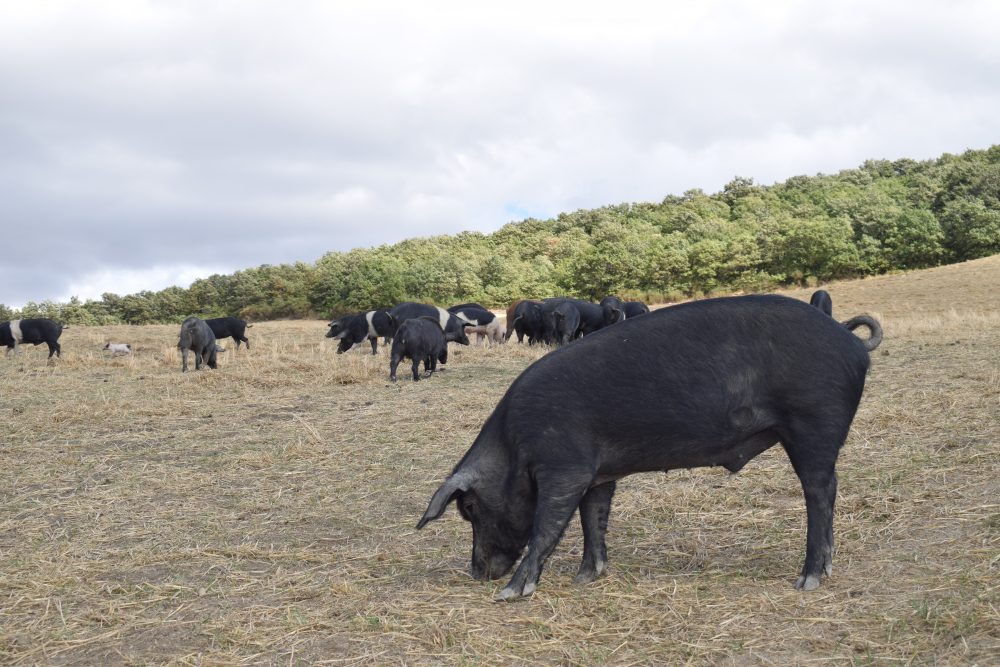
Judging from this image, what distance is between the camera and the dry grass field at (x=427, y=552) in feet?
11.3

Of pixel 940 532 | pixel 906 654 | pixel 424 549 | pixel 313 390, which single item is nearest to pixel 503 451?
pixel 424 549

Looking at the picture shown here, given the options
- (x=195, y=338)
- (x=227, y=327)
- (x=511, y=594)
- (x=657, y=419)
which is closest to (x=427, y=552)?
(x=511, y=594)

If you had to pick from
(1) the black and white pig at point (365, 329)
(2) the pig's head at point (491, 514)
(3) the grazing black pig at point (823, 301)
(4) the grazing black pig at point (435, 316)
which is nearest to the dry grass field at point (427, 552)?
(2) the pig's head at point (491, 514)

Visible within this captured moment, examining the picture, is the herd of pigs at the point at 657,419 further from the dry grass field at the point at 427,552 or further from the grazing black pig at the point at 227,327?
the grazing black pig at the point at 227,327

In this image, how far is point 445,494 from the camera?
409 cm

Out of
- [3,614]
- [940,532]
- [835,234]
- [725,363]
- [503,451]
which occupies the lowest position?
[3,614]

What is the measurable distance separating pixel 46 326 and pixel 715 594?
19427 mm

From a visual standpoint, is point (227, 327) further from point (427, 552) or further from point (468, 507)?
point (468, 507)

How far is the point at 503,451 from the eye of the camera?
4.21m

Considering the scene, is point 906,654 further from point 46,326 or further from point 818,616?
point 46,326

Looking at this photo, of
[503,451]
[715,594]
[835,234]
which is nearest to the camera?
[715,594]

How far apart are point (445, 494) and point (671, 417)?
3.87ft

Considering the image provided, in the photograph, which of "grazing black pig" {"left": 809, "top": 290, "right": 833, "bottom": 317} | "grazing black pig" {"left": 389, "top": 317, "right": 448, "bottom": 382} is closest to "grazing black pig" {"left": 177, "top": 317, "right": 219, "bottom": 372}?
"grazing black pig" {"left": 389, "top": 317, "right": 448, "bottom": 382}

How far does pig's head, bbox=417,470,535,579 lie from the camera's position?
161 inches
